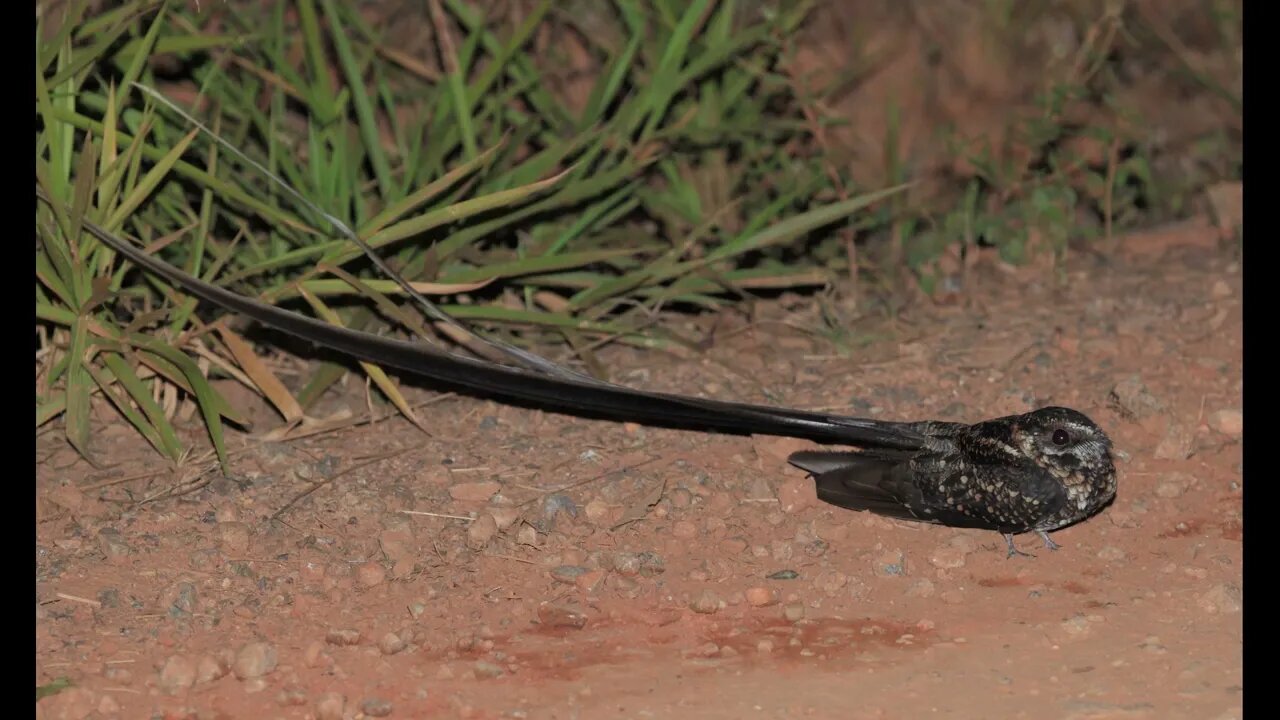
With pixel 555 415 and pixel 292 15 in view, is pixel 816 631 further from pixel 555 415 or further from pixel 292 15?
pixel 292 15

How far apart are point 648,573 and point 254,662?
0.77 meters

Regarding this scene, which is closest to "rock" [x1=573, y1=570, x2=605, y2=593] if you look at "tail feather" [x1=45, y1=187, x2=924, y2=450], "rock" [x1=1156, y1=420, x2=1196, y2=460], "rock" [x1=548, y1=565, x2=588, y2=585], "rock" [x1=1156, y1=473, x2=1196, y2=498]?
"rock" [x1=548, y1=565, x2=588, y2=585]

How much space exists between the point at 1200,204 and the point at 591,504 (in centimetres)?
249

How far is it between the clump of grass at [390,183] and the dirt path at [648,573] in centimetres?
19

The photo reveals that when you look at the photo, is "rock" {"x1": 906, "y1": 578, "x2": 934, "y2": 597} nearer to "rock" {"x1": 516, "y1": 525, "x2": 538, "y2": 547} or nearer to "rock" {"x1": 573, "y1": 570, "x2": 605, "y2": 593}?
"rock" {"x1": 573, "y1": 570, "x2": 605, "y2": 593}

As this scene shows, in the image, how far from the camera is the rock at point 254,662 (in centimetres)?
266

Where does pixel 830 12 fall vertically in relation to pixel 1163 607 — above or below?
above

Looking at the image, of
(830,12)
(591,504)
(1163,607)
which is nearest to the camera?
(1163,607)

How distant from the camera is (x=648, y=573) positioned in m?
3.02

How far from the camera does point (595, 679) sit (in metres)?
2.67

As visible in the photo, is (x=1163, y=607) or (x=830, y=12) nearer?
(x=1163, y=607)

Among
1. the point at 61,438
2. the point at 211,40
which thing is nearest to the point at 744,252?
the point at 211,40

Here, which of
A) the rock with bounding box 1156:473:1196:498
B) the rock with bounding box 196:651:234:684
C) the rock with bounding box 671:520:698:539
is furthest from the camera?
the rock with bounding box 1156:473:1196:498

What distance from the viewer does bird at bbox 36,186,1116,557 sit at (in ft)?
10.1
